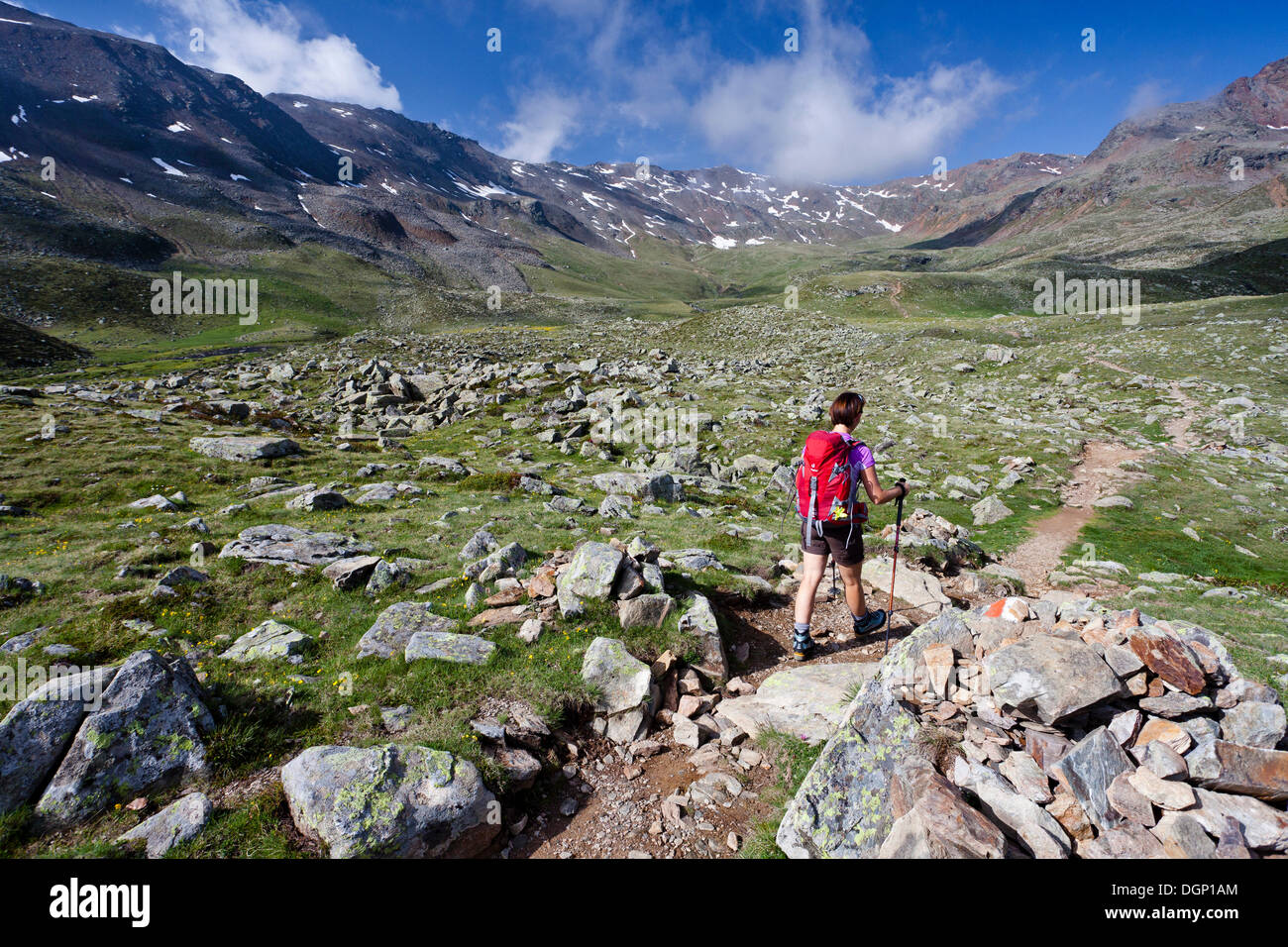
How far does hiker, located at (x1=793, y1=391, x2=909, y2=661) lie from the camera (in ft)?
30.3

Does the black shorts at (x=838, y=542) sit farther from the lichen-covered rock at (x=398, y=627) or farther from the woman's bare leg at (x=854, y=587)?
the lichen-covered rock at (x=398, y=627)

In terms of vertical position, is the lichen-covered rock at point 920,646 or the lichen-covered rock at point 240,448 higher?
the lichen-covered rock at point 240,448

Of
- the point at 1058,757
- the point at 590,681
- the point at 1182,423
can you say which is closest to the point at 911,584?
the point at 1058,757

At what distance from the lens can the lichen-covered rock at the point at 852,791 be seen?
571 centimetres

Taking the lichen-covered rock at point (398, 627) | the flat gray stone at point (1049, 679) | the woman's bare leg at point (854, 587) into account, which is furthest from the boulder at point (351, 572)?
the flat gray stone at point (1049, 679)

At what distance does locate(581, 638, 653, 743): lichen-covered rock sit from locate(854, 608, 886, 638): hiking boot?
480 centimetres

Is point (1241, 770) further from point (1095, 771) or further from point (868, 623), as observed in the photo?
point (868, 623)

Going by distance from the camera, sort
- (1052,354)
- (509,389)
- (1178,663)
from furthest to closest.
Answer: (1052,354), (509,389), (1178,663)

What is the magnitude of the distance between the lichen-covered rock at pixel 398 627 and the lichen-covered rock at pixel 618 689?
3.14 m

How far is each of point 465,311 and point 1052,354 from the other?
411 feet

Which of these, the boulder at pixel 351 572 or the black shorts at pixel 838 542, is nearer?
the black shorts at pixel 838 542
